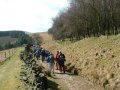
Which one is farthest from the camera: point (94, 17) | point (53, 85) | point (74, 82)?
point (94, 17)

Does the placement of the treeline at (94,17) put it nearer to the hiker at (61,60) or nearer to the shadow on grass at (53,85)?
the hiker at (61,60)

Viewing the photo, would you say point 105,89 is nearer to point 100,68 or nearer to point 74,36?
point 100,68

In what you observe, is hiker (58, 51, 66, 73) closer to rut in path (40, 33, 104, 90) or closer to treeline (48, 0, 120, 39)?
rut in path (40, 33, 104, 90)

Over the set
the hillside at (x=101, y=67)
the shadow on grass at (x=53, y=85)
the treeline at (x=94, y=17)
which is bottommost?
the shadow on grass at (x=53, y=85)

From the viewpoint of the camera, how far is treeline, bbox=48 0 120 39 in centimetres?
7705

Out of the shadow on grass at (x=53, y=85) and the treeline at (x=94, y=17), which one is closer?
the shadow on grass at (x=53, y=85)

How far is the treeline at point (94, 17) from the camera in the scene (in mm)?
77050

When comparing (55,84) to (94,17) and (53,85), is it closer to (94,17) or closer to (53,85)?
(53,85)

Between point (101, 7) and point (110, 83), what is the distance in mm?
51358

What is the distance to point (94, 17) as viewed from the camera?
8475 cm

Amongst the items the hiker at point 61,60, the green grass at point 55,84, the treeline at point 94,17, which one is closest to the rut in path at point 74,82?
the green grass at point 55,84

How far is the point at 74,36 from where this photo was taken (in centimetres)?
11388

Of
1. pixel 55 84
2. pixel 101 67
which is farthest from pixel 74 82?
pixel 101 67

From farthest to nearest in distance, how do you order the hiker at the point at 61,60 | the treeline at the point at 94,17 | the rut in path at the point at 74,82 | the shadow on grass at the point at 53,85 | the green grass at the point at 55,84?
the treeline at the point at 94,17 < the hiker at the point at 61,60 < the green grass at the point at 55,84 < the shadow on grass at the point at 53,85 < the rut in path at the point at 74,82
